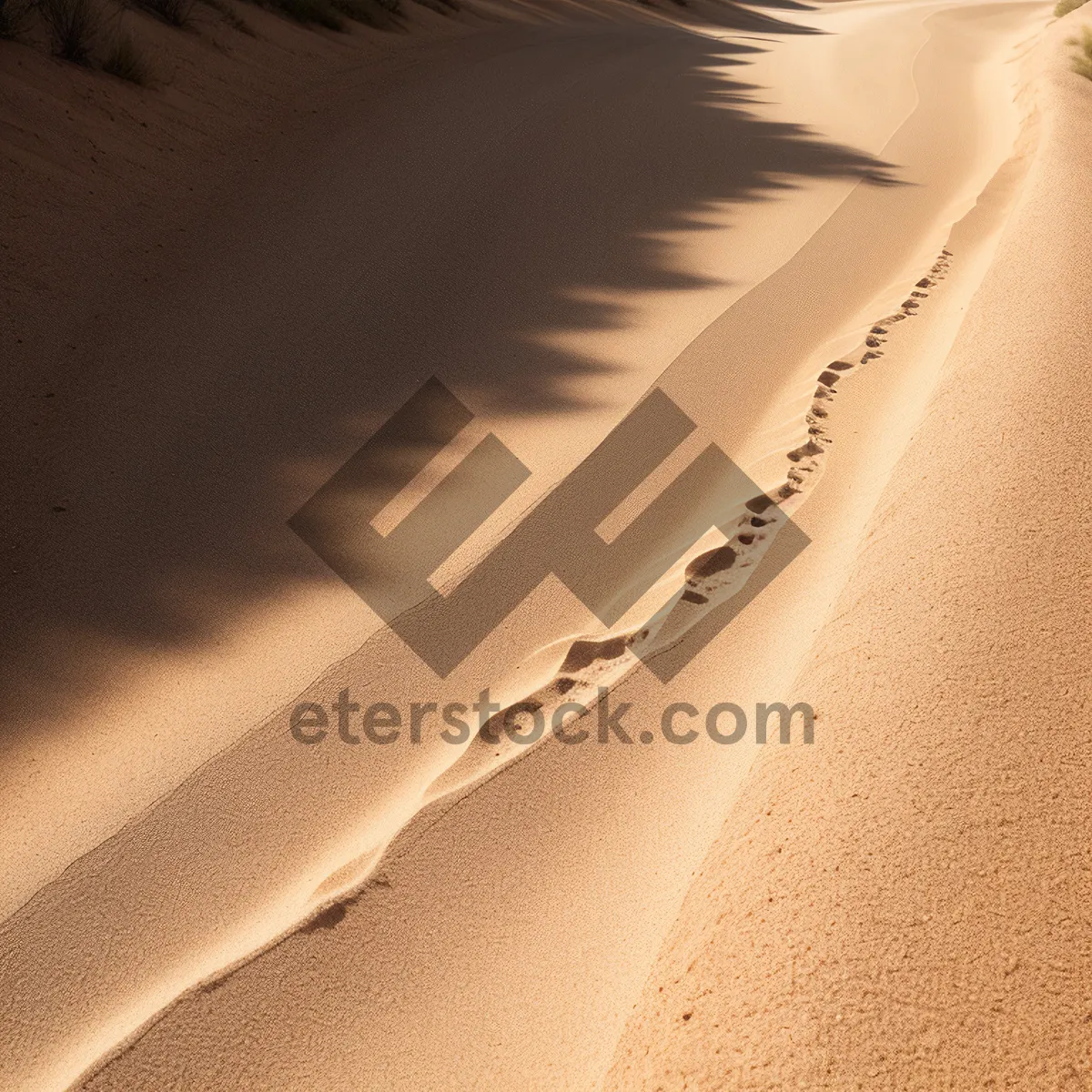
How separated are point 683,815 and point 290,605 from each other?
141 cm

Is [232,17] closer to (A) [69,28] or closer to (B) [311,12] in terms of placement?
(B) [311,12]

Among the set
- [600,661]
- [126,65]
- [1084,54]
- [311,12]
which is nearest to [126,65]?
[126,65]

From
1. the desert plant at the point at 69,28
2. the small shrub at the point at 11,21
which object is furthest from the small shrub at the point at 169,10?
the small shrub at the point at 11,21

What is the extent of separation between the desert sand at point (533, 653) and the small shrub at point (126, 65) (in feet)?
1.12

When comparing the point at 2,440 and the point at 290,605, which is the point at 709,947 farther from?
the point at 2,440

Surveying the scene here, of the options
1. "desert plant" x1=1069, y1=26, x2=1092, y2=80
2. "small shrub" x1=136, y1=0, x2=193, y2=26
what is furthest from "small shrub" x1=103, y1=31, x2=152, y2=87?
"desert plant" x1=1069, y1=26, x2=1092, y2=80

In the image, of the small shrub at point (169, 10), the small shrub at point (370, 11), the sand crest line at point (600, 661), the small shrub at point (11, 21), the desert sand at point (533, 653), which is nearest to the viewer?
→ the desert sand at point (533, 653)

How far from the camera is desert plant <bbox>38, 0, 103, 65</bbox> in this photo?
272 inches

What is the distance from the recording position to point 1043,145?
834cm

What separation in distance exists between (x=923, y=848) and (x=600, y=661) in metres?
1.27

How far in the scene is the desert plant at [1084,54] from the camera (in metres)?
11.4

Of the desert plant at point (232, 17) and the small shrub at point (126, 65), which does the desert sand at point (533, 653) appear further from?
the desert plant at point (232, 17)

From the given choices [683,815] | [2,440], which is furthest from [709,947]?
[2,440]

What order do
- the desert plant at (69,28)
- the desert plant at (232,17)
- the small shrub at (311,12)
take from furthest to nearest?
the small shrub at (311,12), the desert plant at (232,17), the desert plant at (69,28)
